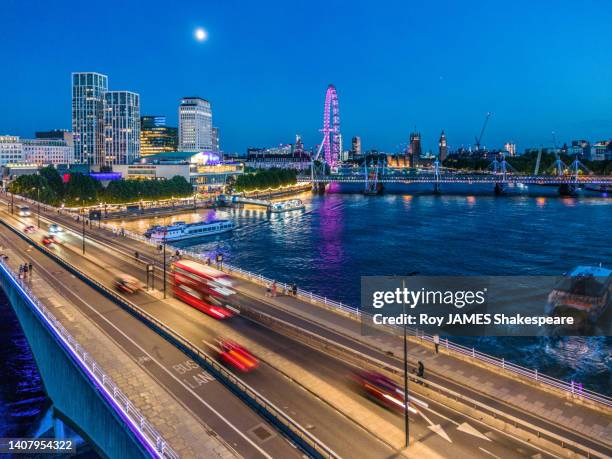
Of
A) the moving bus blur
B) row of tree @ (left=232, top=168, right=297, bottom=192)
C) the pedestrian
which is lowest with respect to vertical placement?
the pedestrian

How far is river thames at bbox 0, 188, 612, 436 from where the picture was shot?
92.3ft

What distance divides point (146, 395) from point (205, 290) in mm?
10820

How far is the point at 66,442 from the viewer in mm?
20109

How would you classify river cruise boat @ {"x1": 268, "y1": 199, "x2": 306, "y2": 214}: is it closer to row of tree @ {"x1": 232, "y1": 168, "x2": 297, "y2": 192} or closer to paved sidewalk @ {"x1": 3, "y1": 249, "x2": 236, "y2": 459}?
row of tree @ {"x1": 232, "y1": 168, "x2": 297, "y2": 192}

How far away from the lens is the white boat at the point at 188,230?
63.1 m

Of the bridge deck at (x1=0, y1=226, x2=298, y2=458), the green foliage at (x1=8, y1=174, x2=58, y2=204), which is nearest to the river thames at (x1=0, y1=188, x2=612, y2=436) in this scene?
the bridge deck at (x1=0, y1=226, x2=298, y2=458)

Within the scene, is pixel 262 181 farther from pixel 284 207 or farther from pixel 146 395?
pixel 146 395

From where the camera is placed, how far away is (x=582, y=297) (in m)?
34.3

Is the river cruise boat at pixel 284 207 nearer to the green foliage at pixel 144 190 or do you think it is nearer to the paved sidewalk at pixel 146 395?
the green foliage at pixel 144 190

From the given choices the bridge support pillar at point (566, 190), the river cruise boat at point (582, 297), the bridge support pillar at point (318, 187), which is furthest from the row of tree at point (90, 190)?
the bridge support pillar at point (566, 190)

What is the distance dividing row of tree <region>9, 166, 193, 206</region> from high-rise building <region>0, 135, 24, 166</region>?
275ft

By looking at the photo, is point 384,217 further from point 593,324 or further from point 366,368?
point 366,368

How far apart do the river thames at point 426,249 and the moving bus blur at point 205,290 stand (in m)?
9.68

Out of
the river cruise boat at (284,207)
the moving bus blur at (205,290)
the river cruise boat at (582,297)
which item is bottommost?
the river cruise boat at (582,297)
